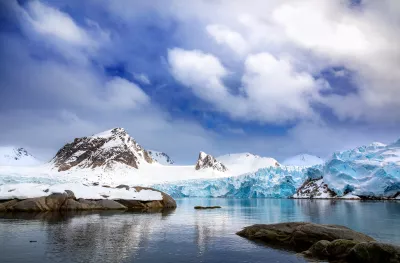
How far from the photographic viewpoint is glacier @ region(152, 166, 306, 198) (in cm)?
11369

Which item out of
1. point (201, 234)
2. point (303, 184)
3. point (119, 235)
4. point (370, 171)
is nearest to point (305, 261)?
point (201, 234)

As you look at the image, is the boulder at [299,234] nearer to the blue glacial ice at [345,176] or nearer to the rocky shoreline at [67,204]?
the rocky shoreline at [67,204]

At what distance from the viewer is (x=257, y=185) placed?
380ft

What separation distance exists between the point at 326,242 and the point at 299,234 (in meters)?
2.80

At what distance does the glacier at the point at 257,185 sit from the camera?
113688mm

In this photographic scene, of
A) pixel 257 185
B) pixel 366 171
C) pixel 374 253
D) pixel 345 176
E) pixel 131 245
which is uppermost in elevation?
pixel 366 171

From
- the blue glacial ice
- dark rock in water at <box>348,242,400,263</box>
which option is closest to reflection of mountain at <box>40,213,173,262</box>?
dark rock in water at <box>348,242,400,263</box>

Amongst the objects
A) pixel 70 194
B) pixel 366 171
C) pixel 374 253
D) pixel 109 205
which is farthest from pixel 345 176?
pixel 374 253

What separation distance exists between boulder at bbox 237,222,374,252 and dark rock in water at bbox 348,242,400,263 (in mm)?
2522

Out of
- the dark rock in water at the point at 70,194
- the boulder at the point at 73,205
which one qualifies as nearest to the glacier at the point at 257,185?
the boulder at the point at 73,205

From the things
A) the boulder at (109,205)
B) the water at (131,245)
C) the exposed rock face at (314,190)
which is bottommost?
the water at (131,245)

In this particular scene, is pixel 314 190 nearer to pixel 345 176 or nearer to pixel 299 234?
pixel 345 176

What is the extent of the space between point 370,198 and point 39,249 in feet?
286

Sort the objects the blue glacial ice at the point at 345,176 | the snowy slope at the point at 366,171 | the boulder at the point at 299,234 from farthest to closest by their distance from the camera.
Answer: the blue glacial ice at the point at 345,176
the snowy slope at the point at 366,171
the boulder at the point at 299,234
